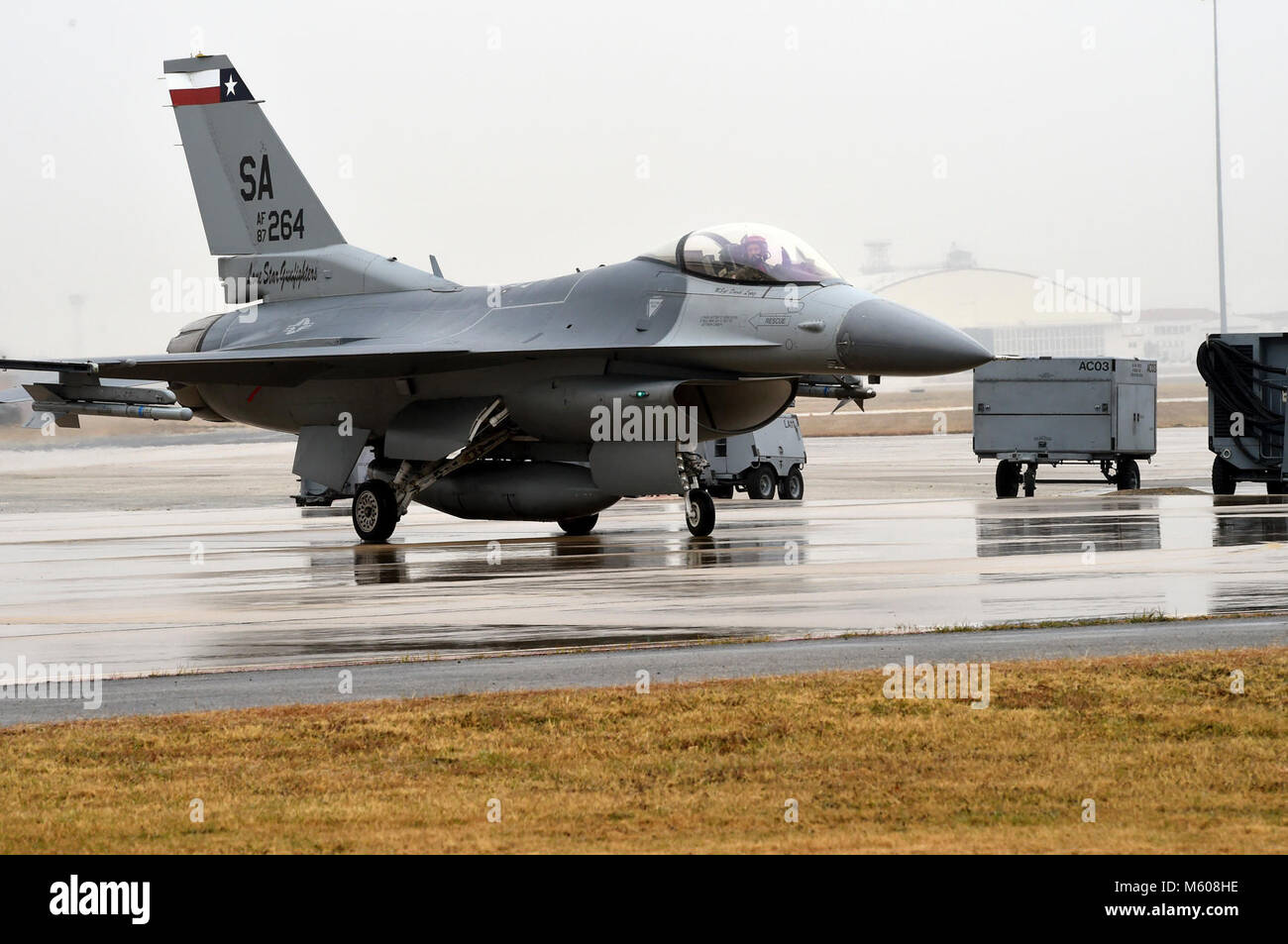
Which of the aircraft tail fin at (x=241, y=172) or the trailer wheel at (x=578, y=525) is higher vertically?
the aircraft tail fin at (x=241, y=172)

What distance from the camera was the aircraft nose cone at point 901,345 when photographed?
58.7 feet

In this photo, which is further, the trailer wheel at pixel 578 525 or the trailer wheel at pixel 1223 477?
the trailer wheel at pixel 1223 477

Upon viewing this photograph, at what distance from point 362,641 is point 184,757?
390 centimetres

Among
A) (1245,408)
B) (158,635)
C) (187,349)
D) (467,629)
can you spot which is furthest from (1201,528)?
(187,349)

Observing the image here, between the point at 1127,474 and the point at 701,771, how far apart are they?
26.0 meters

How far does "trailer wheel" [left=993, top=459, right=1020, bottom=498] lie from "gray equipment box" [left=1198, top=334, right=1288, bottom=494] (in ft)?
14.5

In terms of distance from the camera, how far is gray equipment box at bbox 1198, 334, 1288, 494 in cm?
2688

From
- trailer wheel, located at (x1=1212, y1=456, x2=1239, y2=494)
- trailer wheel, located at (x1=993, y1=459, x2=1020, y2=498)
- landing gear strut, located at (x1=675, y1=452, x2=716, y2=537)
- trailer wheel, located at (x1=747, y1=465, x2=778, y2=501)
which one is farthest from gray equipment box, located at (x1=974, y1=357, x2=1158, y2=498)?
landing gear strut, located at (x1=675, y1=452, x2=716, y2=537)

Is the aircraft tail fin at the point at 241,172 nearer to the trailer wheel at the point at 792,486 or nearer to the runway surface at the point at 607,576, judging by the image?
the runway surface at the point at 607,576

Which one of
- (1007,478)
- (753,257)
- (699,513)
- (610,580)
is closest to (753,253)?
(753,257)

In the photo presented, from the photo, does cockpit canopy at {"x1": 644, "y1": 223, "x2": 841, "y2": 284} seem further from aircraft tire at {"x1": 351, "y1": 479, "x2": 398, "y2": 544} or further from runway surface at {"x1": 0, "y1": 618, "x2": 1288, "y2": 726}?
runway surface at {"x1": 0, "y1": 618, "x2": 1288, "y2": 726}

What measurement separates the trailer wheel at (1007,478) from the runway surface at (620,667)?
19.8 m

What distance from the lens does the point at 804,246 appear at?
1917 centimetres

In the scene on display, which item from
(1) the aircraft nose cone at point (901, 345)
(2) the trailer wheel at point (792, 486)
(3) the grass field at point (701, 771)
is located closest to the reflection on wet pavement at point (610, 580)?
(1) the aircraft nose cone at point (901, 345)
